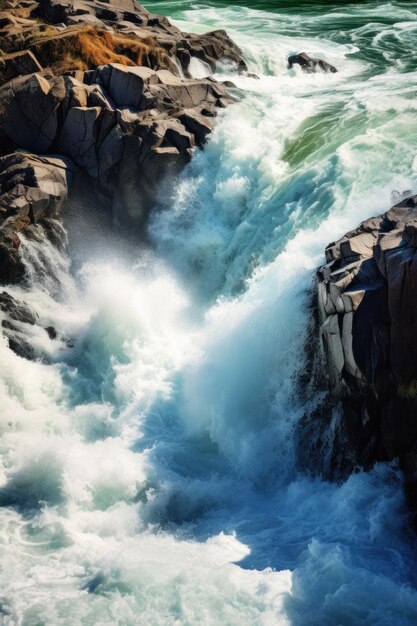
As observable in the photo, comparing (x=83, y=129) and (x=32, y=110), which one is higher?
(x=32, y=110)

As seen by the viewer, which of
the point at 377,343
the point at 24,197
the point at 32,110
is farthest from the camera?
the point at 32,110

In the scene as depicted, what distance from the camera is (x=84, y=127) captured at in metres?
24.7

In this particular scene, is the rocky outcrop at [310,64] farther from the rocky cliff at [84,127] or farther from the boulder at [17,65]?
the boulder at [17,65]

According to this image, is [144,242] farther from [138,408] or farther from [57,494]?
[57,494]

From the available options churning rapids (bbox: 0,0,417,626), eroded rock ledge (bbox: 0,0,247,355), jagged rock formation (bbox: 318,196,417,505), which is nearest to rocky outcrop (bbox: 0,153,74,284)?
eroded rock ledge (bbox: 0,0,247,355)

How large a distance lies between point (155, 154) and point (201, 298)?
5.00 metres

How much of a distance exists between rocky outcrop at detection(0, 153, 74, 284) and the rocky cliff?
0.10ft

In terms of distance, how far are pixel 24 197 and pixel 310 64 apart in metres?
16.4

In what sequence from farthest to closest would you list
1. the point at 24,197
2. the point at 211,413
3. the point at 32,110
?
1. the point at 32,110
2. the point at 24,197
3. the point at 211,413

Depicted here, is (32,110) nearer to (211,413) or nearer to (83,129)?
(83,129)

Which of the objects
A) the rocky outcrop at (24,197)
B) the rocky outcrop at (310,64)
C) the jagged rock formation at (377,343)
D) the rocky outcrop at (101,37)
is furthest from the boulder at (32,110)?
the jagged rock formation at (377,343)

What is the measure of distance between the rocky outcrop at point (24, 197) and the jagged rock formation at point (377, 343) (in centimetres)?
1077

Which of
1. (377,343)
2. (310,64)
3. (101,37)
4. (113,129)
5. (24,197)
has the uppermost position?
(101,37)

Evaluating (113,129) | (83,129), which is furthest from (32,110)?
(113,129)
